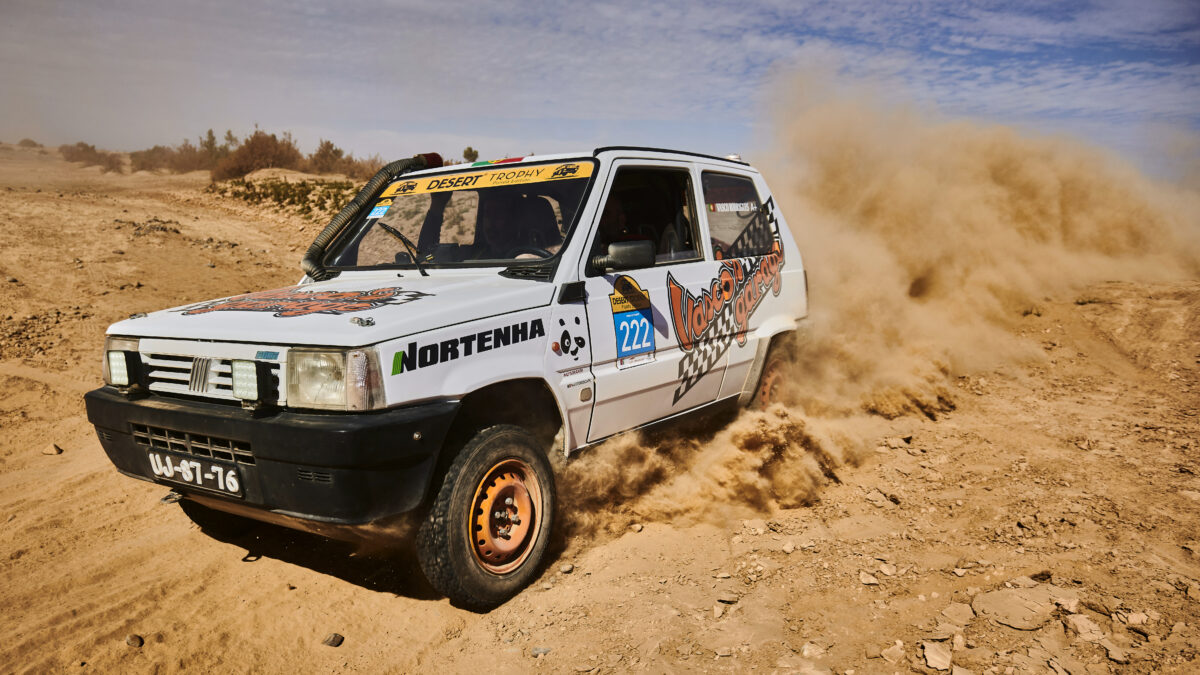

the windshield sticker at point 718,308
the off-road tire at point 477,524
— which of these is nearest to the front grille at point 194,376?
the off-road tire at point 477,524

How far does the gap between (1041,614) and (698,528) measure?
5.40ft

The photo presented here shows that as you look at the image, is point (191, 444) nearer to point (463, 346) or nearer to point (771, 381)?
point (463, 346)

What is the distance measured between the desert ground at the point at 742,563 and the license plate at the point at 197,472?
657mm

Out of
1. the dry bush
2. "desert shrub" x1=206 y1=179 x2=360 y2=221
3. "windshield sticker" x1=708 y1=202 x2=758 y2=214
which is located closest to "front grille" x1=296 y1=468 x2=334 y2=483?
"windshield sticker" x1=708 y1=202 x2=758 y2=214

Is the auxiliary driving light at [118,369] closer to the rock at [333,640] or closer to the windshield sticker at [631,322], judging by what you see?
the rock at [333,640]

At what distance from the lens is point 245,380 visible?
2.79 m

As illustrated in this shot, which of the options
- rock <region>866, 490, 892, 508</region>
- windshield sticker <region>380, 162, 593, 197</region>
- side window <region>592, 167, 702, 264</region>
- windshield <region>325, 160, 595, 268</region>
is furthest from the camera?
rock <region>866, 490, 892, 508</region>

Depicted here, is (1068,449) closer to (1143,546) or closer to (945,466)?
(945,466)

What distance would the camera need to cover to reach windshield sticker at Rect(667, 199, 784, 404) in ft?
13.5

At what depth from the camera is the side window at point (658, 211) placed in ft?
13.2

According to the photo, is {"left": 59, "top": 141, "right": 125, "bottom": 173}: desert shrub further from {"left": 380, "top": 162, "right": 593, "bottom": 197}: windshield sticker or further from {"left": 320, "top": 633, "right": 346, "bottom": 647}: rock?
{"left": 320, "top": 633, "right": 346, "bottom": 647}: rock

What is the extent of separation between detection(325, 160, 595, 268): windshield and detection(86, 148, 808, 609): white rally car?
0.04 feet

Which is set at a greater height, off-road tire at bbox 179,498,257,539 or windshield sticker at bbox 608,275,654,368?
windshield sticker at bbox 608,275,654,368

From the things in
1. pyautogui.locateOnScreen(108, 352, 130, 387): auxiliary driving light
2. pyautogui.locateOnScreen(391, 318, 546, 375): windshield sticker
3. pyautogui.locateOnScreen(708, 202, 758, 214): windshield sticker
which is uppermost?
pyautogui.locateOnScreen(708, 202, 758, 214): windshield sticker
